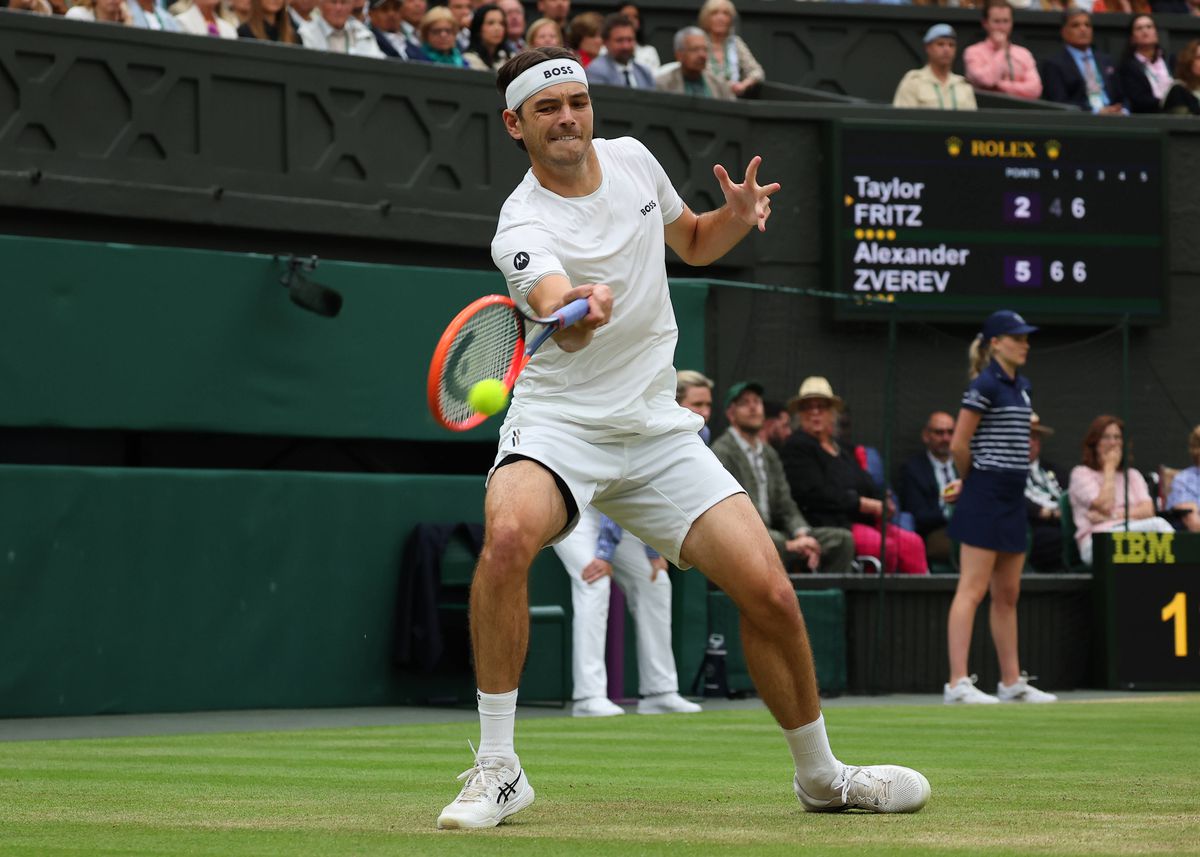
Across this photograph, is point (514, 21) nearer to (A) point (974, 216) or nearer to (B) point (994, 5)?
(A) point (974, 216)

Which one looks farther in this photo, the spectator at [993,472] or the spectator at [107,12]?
the spectator at [107,12]

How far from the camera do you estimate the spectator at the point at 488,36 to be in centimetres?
1606

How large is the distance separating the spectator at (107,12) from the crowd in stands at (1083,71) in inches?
299

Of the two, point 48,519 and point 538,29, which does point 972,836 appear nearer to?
point 48,519

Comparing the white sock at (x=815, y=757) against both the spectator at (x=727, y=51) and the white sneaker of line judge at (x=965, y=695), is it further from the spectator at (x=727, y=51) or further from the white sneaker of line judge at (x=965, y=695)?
the spectator at (x=727, y=51)

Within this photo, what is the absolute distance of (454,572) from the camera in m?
13.0

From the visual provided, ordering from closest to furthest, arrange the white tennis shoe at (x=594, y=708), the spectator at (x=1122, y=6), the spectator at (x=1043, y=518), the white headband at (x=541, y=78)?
1. the white headband at (x=541, y=78)
2. the white tennis shoe at (x=594, y=708)
3. the spectator at (x=1043, y=518)
4. the spectator at (x=1122, y=6)

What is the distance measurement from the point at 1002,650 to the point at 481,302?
7.88m

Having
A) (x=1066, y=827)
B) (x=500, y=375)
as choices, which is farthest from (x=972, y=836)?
(x=500, y=375)

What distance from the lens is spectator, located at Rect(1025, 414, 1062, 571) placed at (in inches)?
622

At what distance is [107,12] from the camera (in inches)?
549

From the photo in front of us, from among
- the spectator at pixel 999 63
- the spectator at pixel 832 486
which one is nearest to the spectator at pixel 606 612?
the spectator at pixel 832 486

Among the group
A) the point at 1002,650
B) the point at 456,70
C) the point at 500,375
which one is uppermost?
the point at 456,70

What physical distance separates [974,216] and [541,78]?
1182 cm
